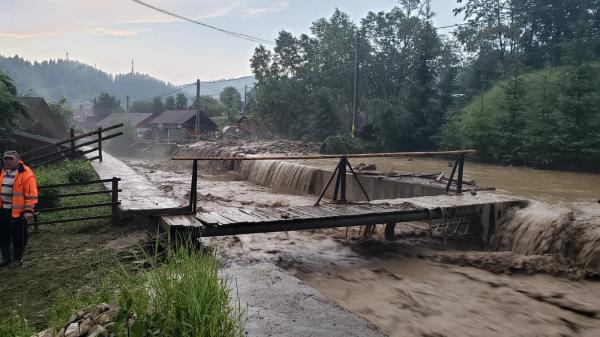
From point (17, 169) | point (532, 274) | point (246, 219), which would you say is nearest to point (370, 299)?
point (246, 219)

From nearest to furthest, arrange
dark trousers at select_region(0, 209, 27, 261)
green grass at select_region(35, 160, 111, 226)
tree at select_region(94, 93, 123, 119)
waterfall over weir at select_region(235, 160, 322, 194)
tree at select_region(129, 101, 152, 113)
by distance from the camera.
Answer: dark trousers at select_region(0, 209, 27, 261) < green grass at select_region(35, 160, 111, 226) < waterfall over weir at select_region(235, 160, 322, 194) < tree at select_region(129, 101, 152, 113) < tree at select_region(94, 93, 123, 119)

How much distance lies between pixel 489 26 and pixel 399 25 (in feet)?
30.1

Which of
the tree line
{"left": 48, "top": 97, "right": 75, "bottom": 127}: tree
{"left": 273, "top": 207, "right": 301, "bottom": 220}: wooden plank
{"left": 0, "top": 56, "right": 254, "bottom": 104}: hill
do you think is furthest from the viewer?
{"left": 0, "top": 56, "right": 254, "bottom": 104}: hill

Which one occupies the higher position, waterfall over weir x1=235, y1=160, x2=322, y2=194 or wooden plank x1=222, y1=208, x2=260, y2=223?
wooden plank x1=222, y1=208, x2=260, y2=223

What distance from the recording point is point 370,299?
259 inches

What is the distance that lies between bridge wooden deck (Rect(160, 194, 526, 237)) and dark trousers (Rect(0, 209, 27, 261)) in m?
2.03

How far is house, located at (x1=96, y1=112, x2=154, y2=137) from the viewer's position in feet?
222

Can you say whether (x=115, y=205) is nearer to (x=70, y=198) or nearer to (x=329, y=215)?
(x=70, y=198)

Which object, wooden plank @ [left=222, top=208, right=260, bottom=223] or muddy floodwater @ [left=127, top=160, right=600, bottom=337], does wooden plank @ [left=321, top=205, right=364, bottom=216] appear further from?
wooden plank @ [left=222, top=208, right=260, bottom=223]

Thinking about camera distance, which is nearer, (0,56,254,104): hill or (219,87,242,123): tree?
(219,87,242,123): tree

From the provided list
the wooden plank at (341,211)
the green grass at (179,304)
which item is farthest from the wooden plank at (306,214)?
the green grass at (179,304)

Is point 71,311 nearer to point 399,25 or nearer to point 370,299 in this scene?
point 370,299

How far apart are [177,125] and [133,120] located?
1927 centimetres

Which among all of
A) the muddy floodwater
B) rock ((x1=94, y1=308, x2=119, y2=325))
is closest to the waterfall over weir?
the muddy floodwater
